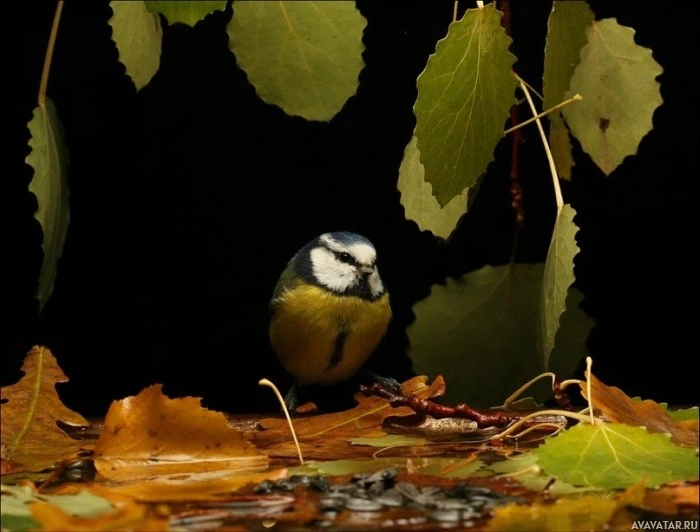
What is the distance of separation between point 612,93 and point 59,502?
0.75 meters

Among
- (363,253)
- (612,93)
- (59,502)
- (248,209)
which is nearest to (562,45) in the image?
(612,93)

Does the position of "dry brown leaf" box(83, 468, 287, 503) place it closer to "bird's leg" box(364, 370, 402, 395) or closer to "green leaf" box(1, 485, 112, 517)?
"green leaf" box(1, 485, 112, 517)

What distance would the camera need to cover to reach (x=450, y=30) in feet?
3.39

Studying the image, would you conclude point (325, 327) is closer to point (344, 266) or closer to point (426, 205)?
point (344, 266)

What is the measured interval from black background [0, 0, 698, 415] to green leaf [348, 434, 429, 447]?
58 centimetres

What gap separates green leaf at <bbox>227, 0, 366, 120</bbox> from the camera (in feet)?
2.93

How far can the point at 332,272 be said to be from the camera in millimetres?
1480

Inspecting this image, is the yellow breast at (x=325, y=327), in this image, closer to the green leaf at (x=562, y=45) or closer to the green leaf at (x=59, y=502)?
the green leaf at (x=562, y=45)

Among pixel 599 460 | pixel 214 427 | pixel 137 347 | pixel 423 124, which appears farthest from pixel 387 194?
pixel 599 460

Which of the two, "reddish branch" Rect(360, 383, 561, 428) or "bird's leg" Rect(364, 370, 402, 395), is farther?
"bird's leg" Rect(364, 370, 402, 395)

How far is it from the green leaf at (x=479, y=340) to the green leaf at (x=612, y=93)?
219 mm

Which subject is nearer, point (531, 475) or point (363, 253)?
point (531, 475)

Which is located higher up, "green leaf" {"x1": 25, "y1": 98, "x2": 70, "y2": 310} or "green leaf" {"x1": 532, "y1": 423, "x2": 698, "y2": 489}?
"green leaf" {"x1": 25, "y1": 98, "x2": 70, "y2": 310}

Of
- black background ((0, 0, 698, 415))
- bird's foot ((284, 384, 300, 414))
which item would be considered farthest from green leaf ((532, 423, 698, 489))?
black background ((0, 0, 698, 415))
